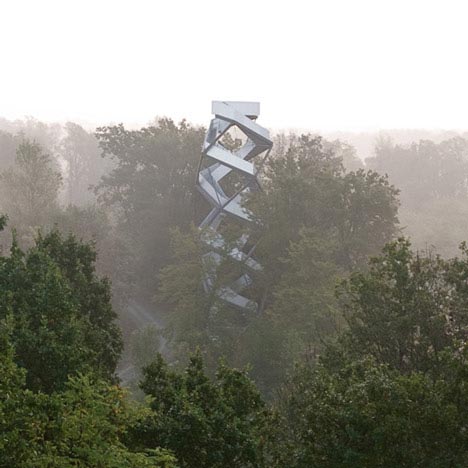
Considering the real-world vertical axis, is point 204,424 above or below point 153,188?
below

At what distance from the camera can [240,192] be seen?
109 ft

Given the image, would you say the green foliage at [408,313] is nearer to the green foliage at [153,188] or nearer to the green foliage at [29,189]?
the green foliage at [153,188]

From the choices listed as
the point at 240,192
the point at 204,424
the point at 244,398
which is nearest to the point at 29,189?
the point at 240,192

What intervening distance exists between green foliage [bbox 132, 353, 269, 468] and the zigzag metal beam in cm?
1665

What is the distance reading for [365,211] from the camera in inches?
1097

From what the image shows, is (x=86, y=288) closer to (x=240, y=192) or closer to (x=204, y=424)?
(x=204, y=424)

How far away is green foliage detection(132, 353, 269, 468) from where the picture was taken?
1030 cm

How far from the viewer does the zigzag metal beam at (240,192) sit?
2973 cm

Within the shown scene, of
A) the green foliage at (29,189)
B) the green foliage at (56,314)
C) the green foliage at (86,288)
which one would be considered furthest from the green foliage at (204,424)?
the green foliage at (29,189)

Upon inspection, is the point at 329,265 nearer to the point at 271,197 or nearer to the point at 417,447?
the point at 271,197

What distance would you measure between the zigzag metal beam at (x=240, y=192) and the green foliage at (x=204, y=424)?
16.7m

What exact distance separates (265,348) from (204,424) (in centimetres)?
1439

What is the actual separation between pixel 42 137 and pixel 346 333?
80.9 meters

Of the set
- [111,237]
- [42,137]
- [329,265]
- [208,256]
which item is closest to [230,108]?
[208,256]
